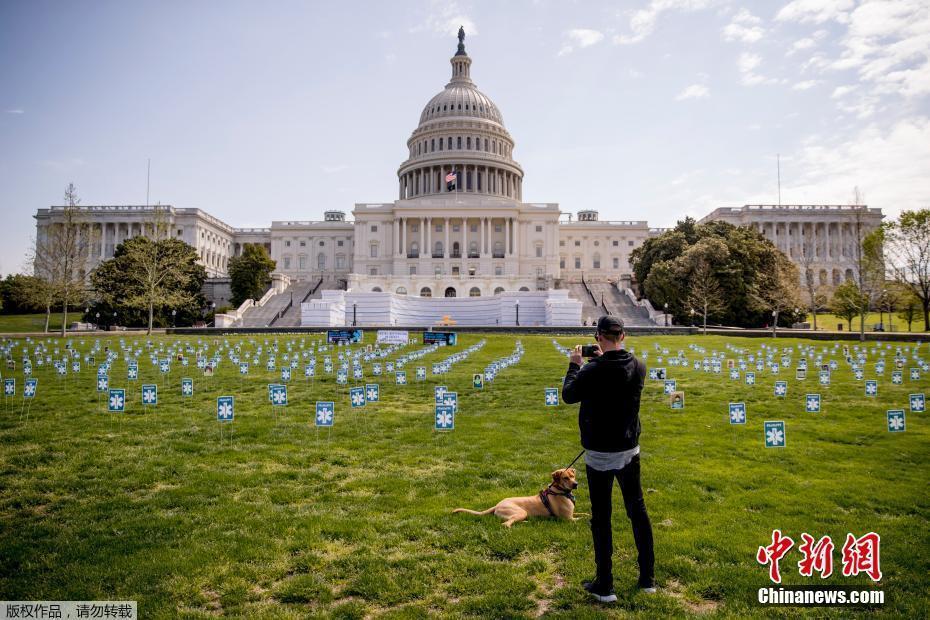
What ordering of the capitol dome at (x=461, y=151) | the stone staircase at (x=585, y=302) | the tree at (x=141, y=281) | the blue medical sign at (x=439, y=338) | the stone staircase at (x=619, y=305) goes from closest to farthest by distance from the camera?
the blue medical sign at (x=439, y=338) < the tree at (x=141, y=281) < the stone staircase at (x=619, y=305) < the stone staircase at (x=585, y=302) < the capitol dome at (x=461, y=151)

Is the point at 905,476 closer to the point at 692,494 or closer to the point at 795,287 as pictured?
the point at 692,494

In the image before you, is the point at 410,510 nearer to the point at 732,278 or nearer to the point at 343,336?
the point at 343,336

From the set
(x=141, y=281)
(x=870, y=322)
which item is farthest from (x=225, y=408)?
(x=870, y=322)

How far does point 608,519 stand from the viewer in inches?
218

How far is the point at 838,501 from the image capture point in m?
7.82

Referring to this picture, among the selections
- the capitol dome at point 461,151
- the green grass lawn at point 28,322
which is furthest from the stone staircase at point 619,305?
the green grass lawn at point 28,322

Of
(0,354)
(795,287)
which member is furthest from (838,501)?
(795,287)

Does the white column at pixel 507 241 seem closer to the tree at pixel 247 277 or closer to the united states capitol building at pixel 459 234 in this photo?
the united states capitol building at pixel 459 234

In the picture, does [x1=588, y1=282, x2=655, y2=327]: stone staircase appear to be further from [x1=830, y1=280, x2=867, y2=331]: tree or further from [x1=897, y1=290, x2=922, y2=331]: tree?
[x1=897, y1=290, x2=922, y2=331]: tree

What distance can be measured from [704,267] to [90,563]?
5681 centimetres

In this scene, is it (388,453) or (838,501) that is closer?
(838,501)

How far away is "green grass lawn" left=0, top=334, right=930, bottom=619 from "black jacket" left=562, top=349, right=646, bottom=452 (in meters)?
1.45

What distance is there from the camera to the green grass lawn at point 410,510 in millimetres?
5523

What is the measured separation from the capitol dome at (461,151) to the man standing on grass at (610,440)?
101027 millimetres
